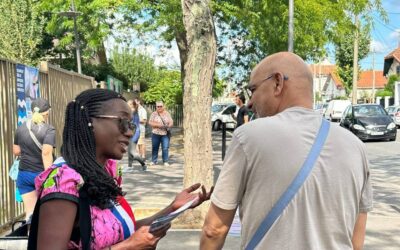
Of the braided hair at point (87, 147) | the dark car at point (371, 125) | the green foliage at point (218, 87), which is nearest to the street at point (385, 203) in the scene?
the dark car at point (371, 125)

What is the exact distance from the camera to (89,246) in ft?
6.39

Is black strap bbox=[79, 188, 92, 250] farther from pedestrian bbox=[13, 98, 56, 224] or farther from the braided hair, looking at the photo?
pedestrian bbox=[13, 98, 56, 224]

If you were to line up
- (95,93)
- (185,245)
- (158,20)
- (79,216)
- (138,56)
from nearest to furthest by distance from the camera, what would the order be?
(79,216), (95,93), (185,245), (158,20), (138,56)

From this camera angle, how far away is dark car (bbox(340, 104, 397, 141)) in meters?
20.1

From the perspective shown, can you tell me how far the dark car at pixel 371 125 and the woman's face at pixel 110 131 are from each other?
18476 mm

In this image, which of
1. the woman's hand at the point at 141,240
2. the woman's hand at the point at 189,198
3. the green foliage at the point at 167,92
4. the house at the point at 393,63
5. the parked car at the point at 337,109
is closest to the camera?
the woman's hand at the point at 141,240

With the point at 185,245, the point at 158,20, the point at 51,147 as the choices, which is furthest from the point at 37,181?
the point at 158,20

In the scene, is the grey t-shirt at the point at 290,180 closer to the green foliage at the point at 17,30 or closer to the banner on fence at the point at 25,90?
the banner on fence at the point at 25,90

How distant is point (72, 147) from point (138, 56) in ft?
138

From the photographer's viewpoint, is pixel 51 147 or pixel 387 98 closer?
pixel 51 147

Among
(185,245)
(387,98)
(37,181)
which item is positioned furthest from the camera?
(387,98)

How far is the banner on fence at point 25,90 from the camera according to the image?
718 cm

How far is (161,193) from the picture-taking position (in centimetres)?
930

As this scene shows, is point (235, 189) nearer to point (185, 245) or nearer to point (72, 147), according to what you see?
point (72, 147)
